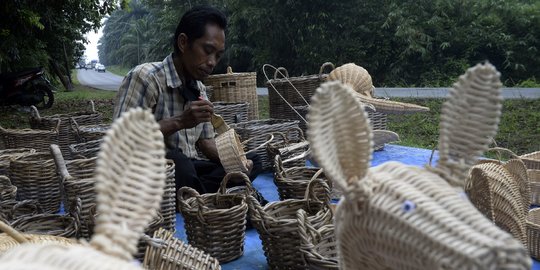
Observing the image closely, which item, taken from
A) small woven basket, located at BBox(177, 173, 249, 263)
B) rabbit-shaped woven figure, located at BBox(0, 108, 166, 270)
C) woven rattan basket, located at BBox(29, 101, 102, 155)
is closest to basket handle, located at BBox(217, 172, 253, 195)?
small woven basket, located at BBox(177, 173, 249, 263)

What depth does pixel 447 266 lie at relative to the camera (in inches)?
25.5

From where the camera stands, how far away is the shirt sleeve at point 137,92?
2.42m

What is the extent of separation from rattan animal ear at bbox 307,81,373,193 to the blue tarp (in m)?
0.23

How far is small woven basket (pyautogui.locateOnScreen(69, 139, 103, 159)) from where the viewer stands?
248 centimetres

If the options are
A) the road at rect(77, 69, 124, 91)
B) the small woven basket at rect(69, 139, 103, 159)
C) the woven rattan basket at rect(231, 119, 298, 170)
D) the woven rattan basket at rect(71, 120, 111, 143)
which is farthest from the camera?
the road at rect(77, 69, 124, 91)

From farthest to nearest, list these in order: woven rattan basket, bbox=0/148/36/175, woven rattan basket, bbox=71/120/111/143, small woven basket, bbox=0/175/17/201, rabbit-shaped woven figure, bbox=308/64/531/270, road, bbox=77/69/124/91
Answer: road, bbox=77/69/124/91, woven rattan basket, bbox=71/120/111/143, woven rattan basket, bbox=0/148/36/175, small woven basket, bbox=0/175/17/201, rabbit-shaped woven figure, bbox=308/64/531/270

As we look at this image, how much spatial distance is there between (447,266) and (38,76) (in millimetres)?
7526

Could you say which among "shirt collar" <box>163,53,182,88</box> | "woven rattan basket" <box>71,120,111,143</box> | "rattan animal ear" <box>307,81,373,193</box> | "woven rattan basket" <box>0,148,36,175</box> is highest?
"rattan animal ear" <box>307,81,373,193</box>

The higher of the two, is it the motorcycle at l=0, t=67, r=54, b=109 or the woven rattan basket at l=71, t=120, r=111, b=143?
the woven rattan basket at l=71, t=120, r=111, b=143

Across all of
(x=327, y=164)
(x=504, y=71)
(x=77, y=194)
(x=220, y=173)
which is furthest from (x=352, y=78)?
(x=504, y=71)

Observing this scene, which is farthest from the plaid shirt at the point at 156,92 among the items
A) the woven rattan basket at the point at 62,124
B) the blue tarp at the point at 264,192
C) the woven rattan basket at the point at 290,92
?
the woven rattan basket at the point at 290,92

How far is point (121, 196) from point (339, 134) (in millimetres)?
324

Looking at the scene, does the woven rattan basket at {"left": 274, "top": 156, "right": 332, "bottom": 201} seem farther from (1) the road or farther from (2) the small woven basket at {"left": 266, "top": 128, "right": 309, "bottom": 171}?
(1) the road

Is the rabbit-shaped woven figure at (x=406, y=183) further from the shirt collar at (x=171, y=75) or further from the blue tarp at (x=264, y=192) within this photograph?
the shirt collar at (x=171, y=75)
